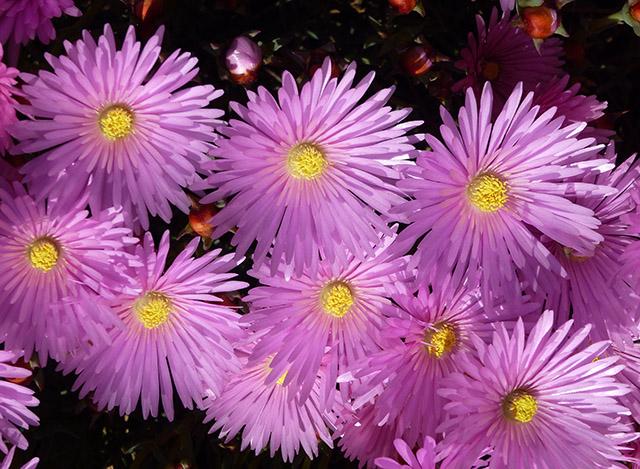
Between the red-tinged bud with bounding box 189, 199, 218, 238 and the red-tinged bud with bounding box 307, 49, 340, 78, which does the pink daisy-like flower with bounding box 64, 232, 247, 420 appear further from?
the red-tinged bud with bounding box 307, 49, 340, 78

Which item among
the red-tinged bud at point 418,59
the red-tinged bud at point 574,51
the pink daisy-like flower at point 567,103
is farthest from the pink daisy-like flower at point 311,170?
the red-tinged bud at point 574,51

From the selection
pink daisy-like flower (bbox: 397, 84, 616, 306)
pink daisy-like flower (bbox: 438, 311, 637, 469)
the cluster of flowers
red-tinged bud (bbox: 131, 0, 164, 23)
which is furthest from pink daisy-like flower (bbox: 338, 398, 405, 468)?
red-tinged bud (bbox: 131, 0, 164, 23)

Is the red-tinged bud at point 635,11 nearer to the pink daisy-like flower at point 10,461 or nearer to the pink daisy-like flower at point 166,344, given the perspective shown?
the pink daisy-like flower at point 166,344

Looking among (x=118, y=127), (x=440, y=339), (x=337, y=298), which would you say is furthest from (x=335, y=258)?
(x=118, y=127)

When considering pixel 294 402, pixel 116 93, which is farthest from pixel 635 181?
pixel 116 93

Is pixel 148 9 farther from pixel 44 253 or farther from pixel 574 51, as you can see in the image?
pixel 574 51

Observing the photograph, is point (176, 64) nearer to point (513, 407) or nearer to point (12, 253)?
point (12, 253)
